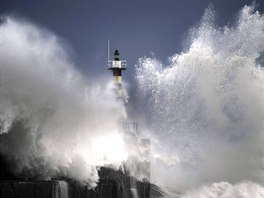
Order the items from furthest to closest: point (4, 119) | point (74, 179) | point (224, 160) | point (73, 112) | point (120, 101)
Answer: point (224, 160)
point (120, 101)
point (73, 112)
point (74, 179)
point (4, 119)

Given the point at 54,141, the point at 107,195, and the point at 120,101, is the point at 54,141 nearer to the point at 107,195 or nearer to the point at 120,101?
the point at 107,195

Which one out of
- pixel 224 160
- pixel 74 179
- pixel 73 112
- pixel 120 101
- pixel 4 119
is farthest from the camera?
pixel 224 160

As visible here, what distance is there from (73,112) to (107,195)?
547cm

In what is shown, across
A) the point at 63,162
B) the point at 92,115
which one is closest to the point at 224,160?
the point at 92,115

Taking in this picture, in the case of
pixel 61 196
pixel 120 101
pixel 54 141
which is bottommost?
pixel 61 196

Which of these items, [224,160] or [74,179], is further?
[224,160]

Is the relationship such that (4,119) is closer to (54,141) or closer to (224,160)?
(54,141)

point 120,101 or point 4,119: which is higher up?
point 120,101

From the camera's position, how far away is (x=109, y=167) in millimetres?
48125

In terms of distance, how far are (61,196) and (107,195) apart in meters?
5.39

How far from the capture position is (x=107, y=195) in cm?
4559

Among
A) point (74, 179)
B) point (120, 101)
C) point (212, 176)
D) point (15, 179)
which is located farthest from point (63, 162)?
point (212, 176)

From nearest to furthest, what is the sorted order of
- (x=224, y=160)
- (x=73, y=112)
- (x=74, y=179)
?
(x=74, y=179)
(x=73, y=112)
(x=224, y=160)

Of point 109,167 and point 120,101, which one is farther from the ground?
point 120,101
